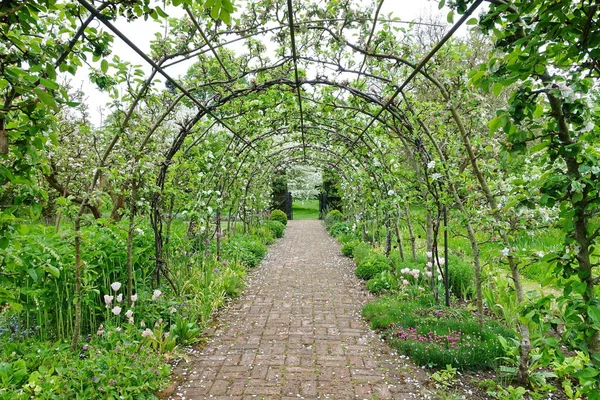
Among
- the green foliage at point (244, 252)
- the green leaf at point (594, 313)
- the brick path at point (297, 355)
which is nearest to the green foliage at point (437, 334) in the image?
the brick path at point (297, 355)

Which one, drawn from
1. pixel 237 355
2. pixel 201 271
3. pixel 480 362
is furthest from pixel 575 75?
pixel 201 271

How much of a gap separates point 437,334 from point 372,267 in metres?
2.55

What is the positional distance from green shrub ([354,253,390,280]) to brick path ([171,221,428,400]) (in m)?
0.40

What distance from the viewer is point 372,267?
567cm

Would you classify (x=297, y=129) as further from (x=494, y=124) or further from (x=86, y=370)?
(x=494, y=124)

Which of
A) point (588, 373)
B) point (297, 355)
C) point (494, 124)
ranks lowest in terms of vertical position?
point (297, 355)

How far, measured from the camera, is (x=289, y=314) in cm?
418

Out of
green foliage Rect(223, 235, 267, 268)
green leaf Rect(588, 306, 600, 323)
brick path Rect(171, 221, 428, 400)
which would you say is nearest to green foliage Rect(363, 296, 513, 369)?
brick path Rect(171, 221, 428, 400)

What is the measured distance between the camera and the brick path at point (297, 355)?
2.52 meters

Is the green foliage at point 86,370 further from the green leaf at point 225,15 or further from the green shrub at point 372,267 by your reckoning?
the green shrub at point 372,267

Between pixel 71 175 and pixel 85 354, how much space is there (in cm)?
421

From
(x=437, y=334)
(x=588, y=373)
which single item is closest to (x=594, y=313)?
(x=588, y=373)

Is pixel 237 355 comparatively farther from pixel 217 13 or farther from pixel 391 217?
pixel 391 217

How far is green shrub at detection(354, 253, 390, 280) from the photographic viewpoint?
5612 millimetres
